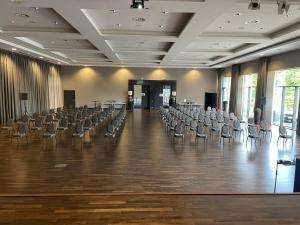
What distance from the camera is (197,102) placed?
2564cm

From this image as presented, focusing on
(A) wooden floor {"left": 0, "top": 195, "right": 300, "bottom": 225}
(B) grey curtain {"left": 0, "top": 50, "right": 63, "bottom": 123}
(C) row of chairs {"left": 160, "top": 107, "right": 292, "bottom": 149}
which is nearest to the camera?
(A) wooden floor {"left": 0, "top": 195, "right": 300, "bottom": 225}

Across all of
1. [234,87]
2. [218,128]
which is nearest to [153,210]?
[218,128]

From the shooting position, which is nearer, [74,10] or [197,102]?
[74,10]

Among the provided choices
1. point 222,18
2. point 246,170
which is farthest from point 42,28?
point 246,170

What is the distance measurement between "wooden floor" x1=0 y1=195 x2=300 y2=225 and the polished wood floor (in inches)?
35.6

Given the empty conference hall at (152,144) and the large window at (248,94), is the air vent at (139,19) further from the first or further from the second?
the large window at (248,94)

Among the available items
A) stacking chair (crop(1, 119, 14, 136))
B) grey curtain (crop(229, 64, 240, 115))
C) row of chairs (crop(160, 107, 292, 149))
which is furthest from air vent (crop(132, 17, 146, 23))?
grey curtain (crop(229, 64, 240, 115))

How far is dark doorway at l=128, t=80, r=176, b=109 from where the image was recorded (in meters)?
25.2

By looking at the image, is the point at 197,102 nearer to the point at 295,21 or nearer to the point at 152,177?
the point at 295,21

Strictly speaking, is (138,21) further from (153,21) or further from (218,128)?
(218,128)

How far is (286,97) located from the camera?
14516 millimetres

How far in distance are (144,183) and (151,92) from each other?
2011 centimetres

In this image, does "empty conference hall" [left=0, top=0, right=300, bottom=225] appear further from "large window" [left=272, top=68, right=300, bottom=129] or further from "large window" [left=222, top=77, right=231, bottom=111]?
"large window" [left=222, top=77, right=231, bottom=111]

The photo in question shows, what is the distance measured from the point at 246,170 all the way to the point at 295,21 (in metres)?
5.16
